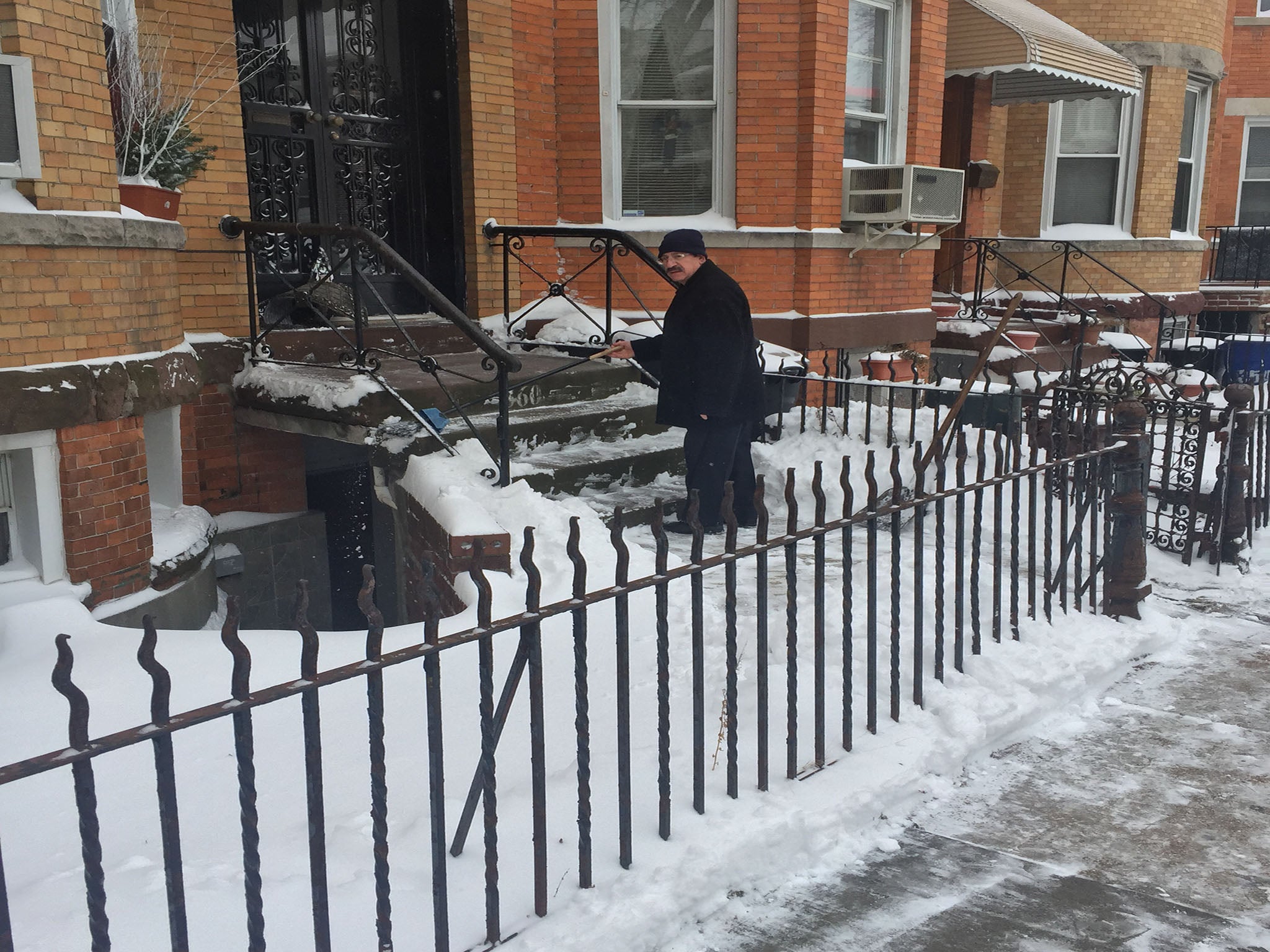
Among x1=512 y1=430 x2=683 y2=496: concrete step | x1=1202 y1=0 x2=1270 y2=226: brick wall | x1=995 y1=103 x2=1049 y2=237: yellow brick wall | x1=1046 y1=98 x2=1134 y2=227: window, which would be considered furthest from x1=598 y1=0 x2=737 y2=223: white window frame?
x1=1202 y1=0 x2=1270 y2=226: brick wall

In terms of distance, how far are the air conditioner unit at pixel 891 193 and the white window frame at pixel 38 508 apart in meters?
7.01

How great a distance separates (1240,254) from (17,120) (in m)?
19.3

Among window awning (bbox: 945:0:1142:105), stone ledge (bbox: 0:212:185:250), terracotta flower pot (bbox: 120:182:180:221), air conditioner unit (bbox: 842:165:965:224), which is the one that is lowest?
stone ledge (bbox: 0:212:185:250)

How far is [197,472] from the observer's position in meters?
6.94

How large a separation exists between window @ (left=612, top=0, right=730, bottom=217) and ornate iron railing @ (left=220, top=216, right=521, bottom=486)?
2314 millimetres

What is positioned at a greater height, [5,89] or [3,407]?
[5,89]

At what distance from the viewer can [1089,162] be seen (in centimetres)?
1493

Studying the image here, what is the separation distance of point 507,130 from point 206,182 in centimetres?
263

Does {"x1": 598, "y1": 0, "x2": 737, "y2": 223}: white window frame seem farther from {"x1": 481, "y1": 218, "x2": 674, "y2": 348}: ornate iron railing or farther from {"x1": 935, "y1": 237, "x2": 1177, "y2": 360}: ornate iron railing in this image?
{"x1": 935, "y1": 237, "x2": 1177, "y2": 360}: ornate iron railing

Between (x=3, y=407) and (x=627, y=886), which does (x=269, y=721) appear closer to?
(x=627, y=886)

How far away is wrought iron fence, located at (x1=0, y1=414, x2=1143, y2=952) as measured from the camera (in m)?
2.22

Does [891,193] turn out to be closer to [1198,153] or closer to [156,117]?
[156,117]

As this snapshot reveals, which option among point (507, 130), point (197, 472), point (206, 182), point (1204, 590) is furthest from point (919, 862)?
point (507, 130)

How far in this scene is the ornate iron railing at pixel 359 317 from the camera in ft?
18.3
